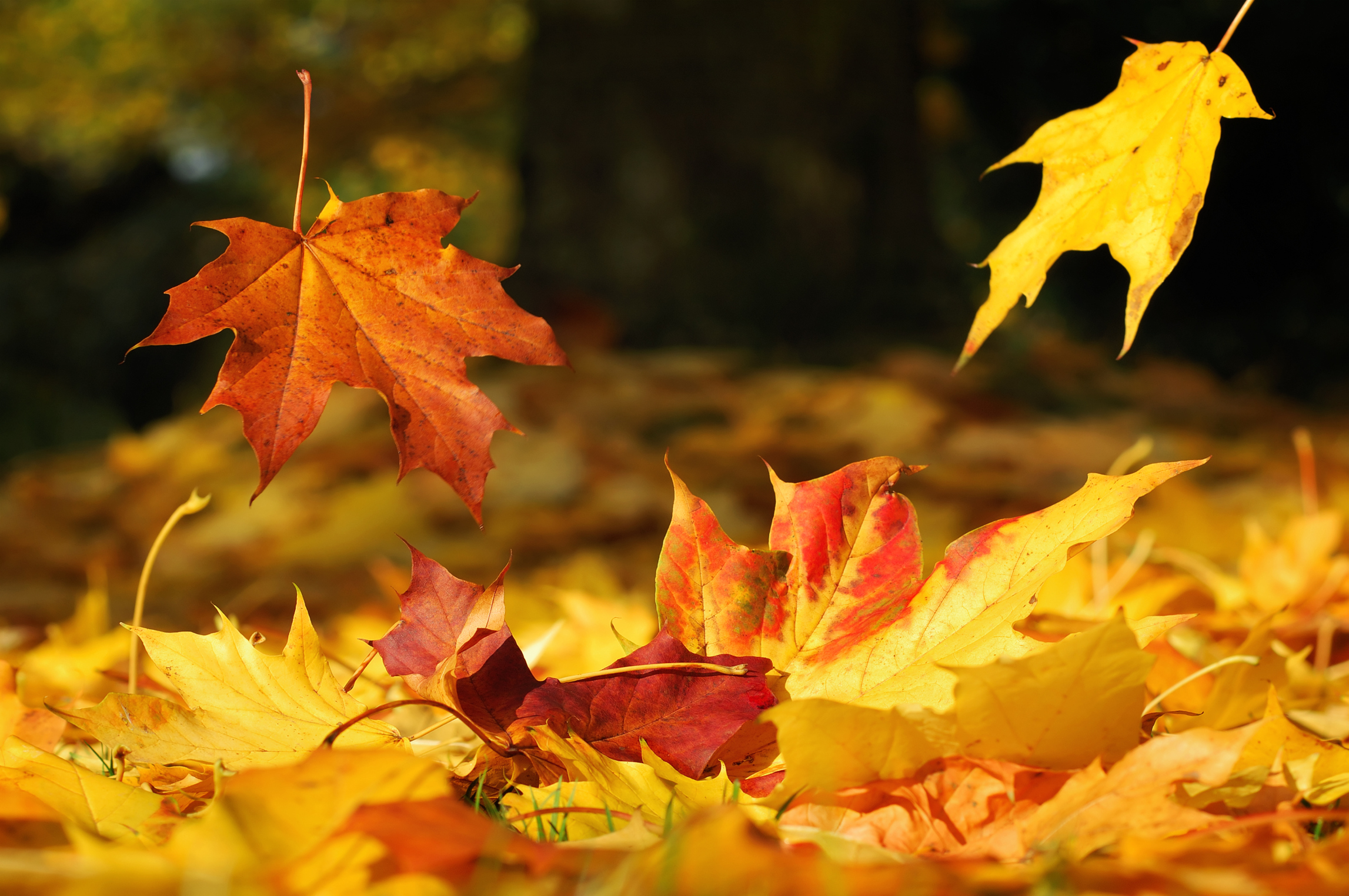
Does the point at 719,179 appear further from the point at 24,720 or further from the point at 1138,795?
the point at 1138,795

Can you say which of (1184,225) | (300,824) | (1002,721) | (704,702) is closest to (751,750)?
(704,702)

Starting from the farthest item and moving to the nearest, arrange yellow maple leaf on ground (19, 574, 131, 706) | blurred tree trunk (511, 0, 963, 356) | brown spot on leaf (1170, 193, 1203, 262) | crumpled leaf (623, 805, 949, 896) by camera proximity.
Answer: blurred tree trunk (511, 0, 963, 356)
yellow maple leaf on ground (19, 574, 131, 706)
brown spot on leaf (1170, 193, 1203, 262)
crumpled leaf (623, 805, 949, 896)

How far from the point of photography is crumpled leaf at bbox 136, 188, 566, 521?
549 mm

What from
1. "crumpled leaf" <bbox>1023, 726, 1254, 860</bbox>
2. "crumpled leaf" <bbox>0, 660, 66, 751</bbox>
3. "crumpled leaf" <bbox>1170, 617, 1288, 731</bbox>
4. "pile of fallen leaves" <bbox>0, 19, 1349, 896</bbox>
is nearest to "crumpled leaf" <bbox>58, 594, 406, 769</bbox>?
"pile of fallen leaves" <bbox>0, 19, 1349, 896</bbox>

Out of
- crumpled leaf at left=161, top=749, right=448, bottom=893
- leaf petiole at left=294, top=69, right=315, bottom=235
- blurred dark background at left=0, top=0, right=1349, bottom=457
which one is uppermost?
leaf petiole at left=294, top=69, right=315, bottom=235

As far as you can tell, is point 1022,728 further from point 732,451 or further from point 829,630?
point 732,451

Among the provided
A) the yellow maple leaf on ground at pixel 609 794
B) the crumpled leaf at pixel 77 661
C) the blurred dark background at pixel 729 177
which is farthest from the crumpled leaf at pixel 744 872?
the blurred dark background at pixel 729 177

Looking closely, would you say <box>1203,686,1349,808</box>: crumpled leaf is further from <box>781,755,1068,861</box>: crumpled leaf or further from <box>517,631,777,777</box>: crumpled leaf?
<box>517,631,777,777</box>: crumpled leaf

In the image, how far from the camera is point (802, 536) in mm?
578

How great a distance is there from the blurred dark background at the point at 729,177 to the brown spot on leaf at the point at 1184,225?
101 inches

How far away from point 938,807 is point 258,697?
1.15ft

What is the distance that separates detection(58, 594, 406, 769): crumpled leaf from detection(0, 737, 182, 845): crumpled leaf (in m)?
0.05

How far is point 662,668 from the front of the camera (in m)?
0.52

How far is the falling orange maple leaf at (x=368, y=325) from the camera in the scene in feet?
1.80
